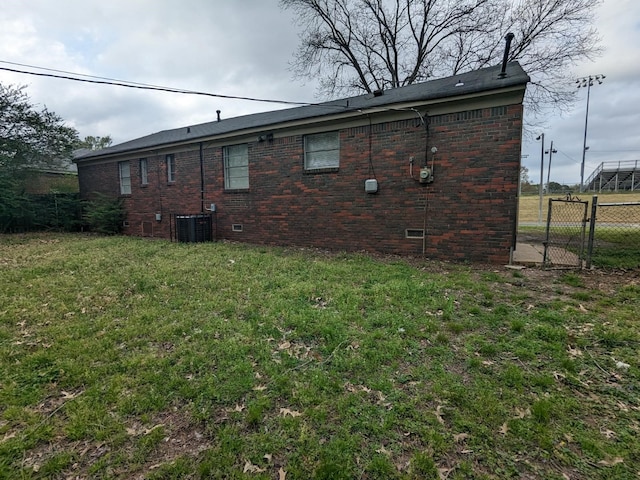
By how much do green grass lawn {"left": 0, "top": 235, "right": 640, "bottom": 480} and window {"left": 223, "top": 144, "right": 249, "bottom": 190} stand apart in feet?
17.8

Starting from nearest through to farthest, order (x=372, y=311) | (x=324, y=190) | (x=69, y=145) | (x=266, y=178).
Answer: (x=372, y=311) → (x=324, y=190) → (x=266, y=178) → (x=69, y=145)

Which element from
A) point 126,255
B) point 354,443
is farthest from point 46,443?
point 126,255

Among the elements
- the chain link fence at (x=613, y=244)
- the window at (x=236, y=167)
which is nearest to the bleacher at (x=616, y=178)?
the chain link fence at (x=613, y=244)

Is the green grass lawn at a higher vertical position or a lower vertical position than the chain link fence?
lower

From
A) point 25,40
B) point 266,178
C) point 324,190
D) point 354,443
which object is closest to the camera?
point 354,443

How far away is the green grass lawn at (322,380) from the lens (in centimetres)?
A: 181

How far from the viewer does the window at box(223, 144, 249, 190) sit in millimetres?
9539

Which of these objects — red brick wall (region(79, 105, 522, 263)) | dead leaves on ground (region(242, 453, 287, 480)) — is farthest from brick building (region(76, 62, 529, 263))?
dead leaves on ground (region(242, 453, 287, 480))

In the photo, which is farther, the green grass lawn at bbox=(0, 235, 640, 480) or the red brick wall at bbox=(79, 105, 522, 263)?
the red brick wall at bbox=(79, 105, 522, 263)

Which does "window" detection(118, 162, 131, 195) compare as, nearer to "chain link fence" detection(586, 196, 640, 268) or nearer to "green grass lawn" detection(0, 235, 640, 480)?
"green grass lawn" detection(0, 235, 640, 480)

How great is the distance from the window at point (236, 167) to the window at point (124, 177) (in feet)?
18.4

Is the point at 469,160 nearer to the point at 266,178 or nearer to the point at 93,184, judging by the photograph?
the point at 266,178

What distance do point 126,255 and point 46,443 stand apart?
6.41m

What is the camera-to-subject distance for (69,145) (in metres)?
15.3
